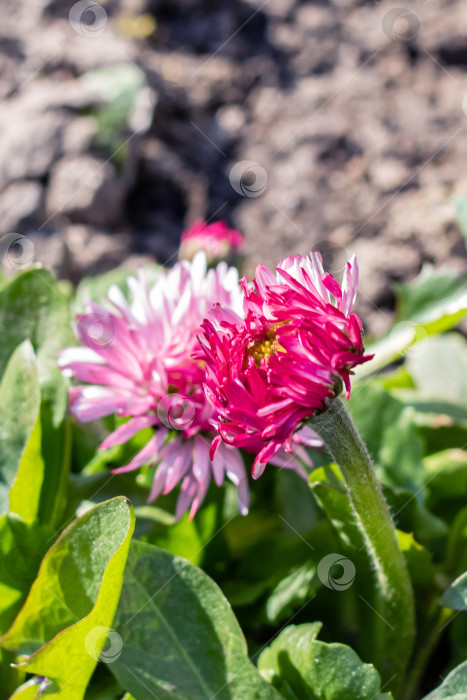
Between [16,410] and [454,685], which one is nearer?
[454,685]

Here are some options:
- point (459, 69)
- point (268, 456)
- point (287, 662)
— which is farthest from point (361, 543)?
point (459, 69)

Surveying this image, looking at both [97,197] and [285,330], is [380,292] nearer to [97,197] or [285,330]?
[97,197]

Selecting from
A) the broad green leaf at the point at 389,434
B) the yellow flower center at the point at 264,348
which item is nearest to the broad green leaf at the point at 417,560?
the broad green leaf at the point at 389,434

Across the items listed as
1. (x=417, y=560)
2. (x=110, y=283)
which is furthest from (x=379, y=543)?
(x=110, y=283)

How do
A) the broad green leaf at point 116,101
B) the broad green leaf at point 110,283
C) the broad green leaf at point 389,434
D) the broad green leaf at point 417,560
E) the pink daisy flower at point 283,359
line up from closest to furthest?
the pink daisy flower at point 283,359, the broad green leaf at point 417,560, the broad green leaf at point 389,434, the broad green leaf at point 110,283, the broad green leaf at point 116,101

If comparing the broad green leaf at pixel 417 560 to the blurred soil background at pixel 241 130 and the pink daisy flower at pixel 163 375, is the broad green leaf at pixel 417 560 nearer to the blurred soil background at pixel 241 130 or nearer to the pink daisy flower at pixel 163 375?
the pink daisy flower at pixel 163 375

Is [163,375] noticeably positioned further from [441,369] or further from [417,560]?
[441,369]
